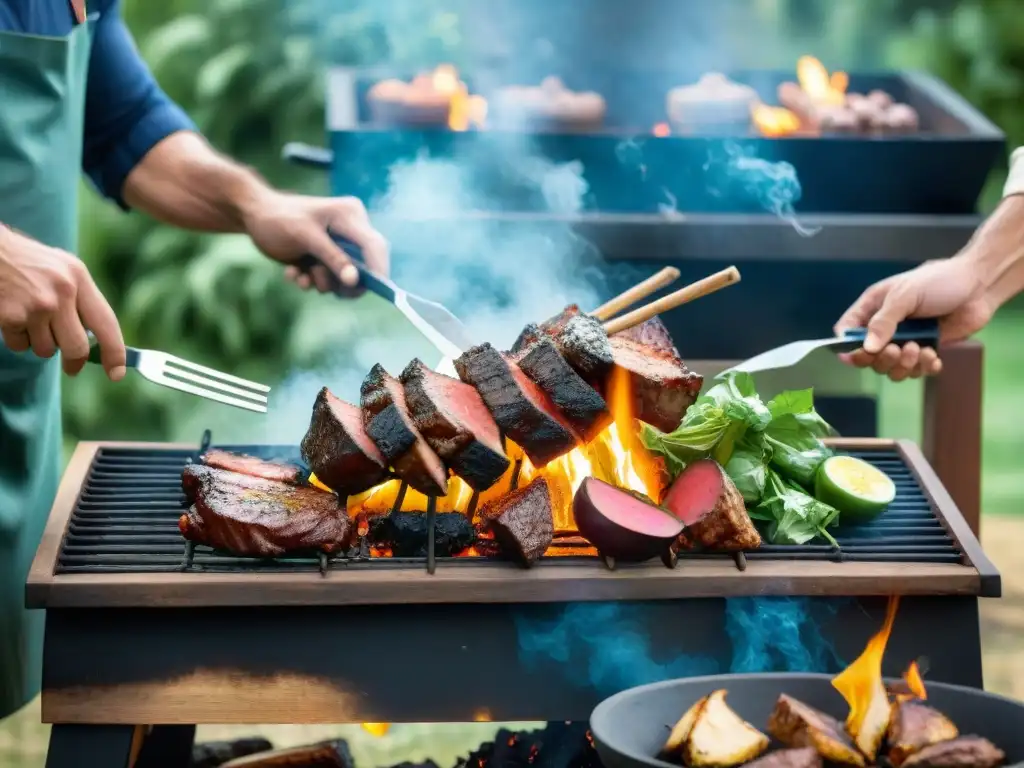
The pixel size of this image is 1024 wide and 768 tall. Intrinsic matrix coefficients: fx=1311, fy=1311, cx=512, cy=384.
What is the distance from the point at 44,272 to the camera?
259cm

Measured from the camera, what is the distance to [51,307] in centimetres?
Result: 258

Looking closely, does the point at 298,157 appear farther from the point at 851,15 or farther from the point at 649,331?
the point at 851,15

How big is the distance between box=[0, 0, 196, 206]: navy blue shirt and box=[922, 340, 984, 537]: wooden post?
2.71 metres

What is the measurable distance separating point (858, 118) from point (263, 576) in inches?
140

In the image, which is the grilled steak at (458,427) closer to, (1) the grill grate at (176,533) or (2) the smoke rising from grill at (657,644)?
(1) the grill grate at (176,533)

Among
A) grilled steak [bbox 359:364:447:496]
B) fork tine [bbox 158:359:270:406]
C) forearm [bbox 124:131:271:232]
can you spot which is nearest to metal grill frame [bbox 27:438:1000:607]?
grilled steak [bbox 359:364:447:496]

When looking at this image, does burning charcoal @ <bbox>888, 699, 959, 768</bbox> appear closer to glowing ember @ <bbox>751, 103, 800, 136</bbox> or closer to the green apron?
the green apron

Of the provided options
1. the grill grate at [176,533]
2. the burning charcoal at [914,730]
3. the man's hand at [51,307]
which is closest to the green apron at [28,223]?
the grill grate at [176,533]

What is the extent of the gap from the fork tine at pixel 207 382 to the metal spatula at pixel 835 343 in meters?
1.06

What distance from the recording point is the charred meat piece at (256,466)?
288 centimetres

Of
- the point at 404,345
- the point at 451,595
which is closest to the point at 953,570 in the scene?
the point at 451,595

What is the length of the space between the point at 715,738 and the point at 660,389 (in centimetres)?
95

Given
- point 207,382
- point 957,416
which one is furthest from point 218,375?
point 957,416

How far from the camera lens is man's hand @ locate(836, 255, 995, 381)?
3.21 meters
